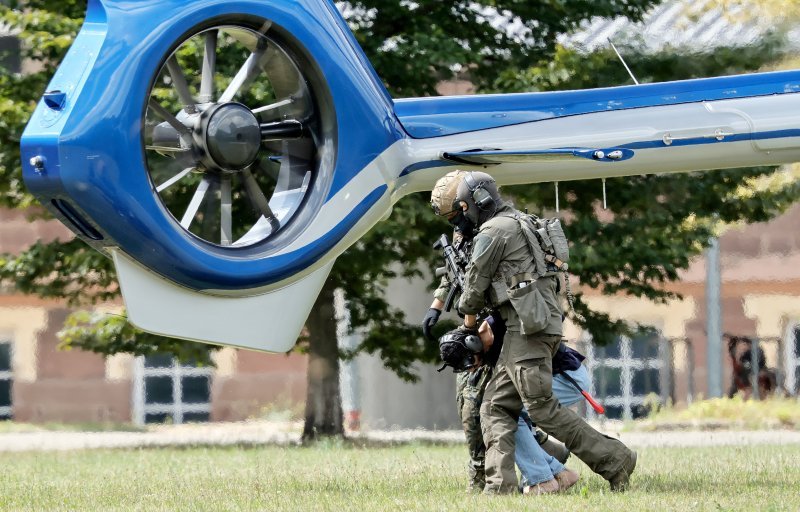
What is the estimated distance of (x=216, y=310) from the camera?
801 centimetres

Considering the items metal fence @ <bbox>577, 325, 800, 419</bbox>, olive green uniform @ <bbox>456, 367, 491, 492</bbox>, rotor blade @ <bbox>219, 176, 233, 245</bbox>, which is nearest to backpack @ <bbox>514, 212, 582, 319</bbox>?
olive green uniform @ <bbox>456, 367, 491, 492</bbox>

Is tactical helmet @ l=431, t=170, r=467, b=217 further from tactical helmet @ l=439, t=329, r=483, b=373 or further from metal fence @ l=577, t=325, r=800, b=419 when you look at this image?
metal fence @ l=577, t=325, r=800, b=419

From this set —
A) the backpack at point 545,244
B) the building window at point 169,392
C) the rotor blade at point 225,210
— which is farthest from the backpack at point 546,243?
the building window at point 169,392

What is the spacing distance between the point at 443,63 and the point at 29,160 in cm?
756

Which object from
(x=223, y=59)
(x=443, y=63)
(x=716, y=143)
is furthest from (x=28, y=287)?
(x=716, y=143)

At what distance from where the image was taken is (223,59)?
45.4 feet

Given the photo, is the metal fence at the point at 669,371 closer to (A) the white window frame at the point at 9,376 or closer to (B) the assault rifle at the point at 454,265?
(A) the white window frame at the point at 9,376

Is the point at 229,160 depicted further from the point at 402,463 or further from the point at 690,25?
the point at 690,25

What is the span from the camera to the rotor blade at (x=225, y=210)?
8117 millimetres

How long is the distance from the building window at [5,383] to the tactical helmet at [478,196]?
589 inches

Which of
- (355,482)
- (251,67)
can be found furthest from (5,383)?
(251,67)

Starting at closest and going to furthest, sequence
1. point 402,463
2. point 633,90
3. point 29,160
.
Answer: point 29,160, point 633,90, point 402,463

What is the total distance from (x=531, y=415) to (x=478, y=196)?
130cm

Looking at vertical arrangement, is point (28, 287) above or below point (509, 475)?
above
